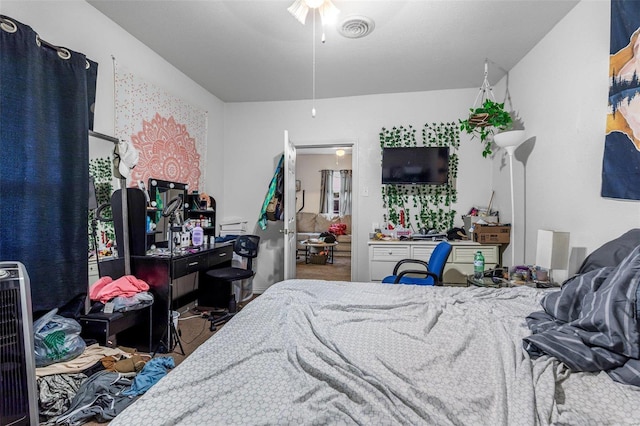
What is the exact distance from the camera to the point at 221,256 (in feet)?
11.2

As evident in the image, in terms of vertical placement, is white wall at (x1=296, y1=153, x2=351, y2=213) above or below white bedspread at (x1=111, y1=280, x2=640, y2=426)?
above

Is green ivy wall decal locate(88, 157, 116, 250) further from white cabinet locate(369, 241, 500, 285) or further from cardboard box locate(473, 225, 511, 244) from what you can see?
cardboard box locate(473, 225, 511, 244)

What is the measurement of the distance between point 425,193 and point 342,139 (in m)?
1.30

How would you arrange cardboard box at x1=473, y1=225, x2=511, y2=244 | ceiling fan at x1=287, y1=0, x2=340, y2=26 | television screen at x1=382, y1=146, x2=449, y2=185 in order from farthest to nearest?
television screen at x1=382, y1=146, x2=449, y2=185
cardboard box at x1=473, y1=225, x2=511, y2=244
ceiling fan at x1=287, y1=0, x2=340, y2=26

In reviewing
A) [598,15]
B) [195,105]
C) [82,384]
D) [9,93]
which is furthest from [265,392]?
[195,105]

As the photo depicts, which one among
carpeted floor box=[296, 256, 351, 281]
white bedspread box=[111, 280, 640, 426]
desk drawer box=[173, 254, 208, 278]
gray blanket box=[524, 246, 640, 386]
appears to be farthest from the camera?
carpeted floor box=[296, 256, 351, 281]

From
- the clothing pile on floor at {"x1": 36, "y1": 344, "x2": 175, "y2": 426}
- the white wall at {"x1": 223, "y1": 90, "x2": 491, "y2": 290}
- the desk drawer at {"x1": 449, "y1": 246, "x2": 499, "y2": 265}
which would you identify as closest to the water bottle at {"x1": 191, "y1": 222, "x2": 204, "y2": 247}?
the white wall at {"x1": 223, "y1": 90, "x2": 491, "y2": 290}

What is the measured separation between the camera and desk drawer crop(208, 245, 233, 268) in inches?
127

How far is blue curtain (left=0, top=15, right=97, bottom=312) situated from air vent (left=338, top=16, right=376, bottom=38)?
6.37ft

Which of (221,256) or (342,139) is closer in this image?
(221,256)

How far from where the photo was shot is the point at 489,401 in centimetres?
81

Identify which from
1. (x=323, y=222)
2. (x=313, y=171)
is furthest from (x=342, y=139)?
(x=313, y=171)

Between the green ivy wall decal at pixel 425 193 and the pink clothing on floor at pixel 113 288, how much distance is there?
2851 millimetres

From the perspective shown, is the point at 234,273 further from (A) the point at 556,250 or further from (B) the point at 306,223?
(B) the point at 306,223
